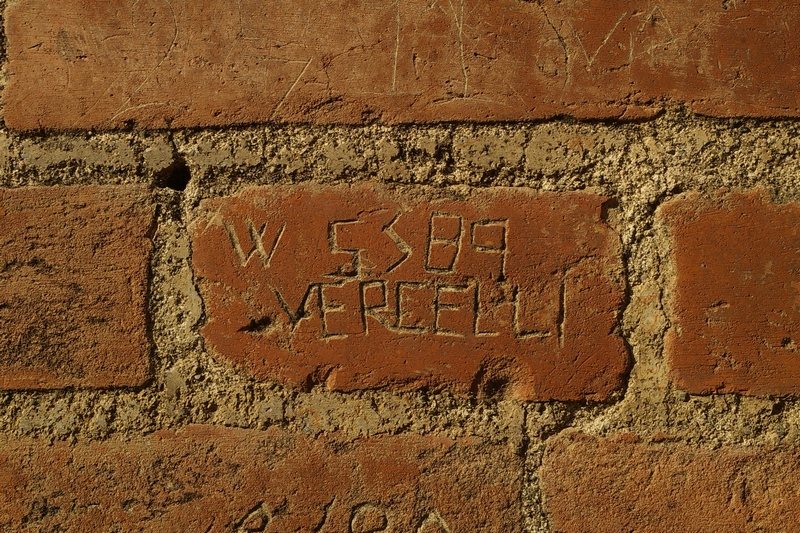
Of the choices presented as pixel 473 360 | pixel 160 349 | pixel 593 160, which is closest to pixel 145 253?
pixel 160 349

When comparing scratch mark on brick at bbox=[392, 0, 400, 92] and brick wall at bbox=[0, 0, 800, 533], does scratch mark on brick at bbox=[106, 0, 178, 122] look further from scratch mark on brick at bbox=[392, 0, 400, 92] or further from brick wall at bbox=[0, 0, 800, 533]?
scratch mark on brick at bbox=[392, 0, 400, 92]

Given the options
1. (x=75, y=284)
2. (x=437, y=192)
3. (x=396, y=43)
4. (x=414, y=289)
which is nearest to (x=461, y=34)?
(x=396, y=43)

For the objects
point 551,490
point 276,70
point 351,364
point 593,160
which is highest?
point 276,70

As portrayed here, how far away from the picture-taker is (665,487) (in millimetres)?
775

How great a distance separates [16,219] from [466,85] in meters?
0.59

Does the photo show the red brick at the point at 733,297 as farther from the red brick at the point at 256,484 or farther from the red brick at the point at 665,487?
the red brick at the point at 256,484

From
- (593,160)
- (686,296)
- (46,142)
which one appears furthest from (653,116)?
(46,142)

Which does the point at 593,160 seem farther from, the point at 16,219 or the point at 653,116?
the point at 16,219

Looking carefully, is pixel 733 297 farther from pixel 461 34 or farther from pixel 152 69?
pixel 152 69

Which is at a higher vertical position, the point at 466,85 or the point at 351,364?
the point at 466,85

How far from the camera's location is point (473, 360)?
778 mm

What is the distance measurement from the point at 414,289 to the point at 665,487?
393 mm

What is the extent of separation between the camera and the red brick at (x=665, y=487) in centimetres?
77

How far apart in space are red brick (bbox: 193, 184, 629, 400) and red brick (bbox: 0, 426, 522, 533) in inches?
3.5
